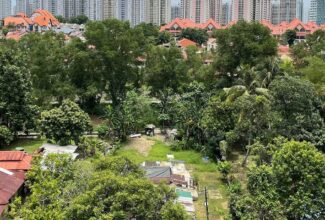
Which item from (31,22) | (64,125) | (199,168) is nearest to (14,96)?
(64,125)

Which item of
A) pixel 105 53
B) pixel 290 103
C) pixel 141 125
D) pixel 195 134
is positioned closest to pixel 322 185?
pixel 290 103

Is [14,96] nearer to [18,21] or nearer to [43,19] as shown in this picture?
[18,21]

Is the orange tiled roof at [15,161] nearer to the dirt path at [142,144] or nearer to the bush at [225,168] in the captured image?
the dirt path at [142,144]

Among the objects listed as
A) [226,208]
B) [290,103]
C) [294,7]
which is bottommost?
[226,208]

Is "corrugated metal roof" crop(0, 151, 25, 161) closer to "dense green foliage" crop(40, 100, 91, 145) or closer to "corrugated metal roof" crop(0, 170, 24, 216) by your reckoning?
"corrugated metal roof" crop(0, 170, 24, 216)

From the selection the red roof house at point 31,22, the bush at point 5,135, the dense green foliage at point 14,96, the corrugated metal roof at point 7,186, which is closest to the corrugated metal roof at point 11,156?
the corrugated metal roof at point 7,186

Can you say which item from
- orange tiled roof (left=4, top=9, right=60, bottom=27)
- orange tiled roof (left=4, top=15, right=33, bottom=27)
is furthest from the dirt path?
orange tiled roof (left=4, top=9, right=60, bottom=27)

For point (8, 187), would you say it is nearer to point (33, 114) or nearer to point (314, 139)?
point (33, 114)
